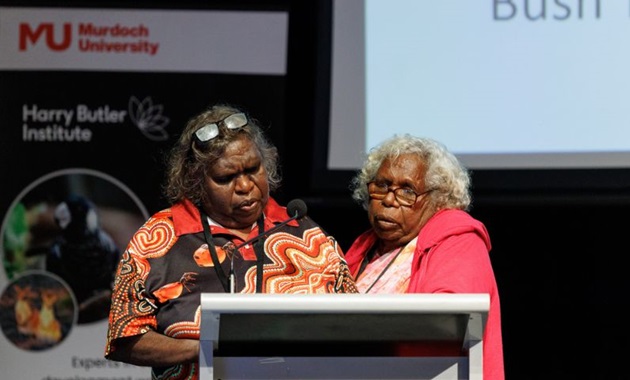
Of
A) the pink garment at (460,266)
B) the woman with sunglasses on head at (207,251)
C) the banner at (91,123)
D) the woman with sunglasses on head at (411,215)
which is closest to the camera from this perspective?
the woman with sunglasses on head at (207,251)

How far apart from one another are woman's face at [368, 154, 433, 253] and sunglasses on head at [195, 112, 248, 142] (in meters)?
0.47

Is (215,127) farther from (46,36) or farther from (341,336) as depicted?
(46,36)

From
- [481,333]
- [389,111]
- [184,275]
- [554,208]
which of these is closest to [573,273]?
[554,208]

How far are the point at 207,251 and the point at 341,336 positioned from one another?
658 mm

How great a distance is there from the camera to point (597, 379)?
15.3 feet

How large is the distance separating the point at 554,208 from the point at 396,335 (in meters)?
2.69

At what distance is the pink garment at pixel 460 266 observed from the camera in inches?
105

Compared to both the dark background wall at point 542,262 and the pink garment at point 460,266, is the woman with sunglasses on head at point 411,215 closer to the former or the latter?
the pink garment at point 460,266

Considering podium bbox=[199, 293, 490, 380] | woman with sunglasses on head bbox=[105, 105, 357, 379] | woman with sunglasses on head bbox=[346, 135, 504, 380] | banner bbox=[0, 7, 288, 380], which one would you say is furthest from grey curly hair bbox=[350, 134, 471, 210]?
banner bbox=[0, 7, 288, 380]

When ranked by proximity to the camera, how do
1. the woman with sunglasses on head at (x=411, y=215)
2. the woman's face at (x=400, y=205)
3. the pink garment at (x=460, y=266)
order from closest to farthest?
the pink garment at (x=460, y=266), the woman with sunglasses on head at (x=411, y=215), the woman's face at (x=400, y=205)

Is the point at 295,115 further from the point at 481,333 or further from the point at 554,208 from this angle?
the point at 481,333

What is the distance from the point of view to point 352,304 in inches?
76.0

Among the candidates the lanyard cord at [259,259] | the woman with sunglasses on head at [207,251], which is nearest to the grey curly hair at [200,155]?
the woman with sunglasses on head at [207,251]

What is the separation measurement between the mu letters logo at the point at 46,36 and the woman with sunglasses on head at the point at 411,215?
5.72 ft
